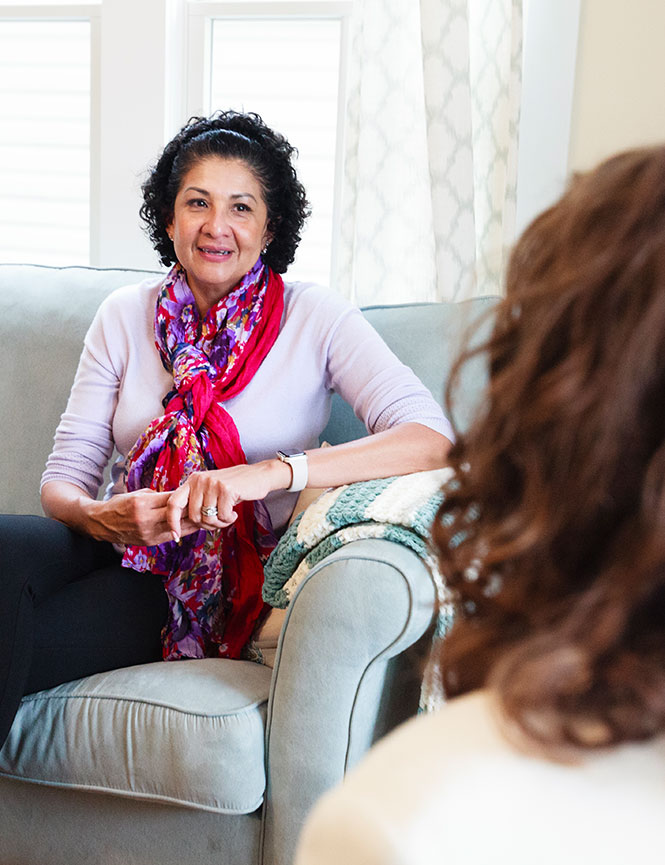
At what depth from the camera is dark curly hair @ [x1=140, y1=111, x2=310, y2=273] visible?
1.84 meters

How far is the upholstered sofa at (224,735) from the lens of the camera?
1266mm

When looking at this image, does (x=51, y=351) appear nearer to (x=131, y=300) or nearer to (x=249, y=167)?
(x=131, y=300)

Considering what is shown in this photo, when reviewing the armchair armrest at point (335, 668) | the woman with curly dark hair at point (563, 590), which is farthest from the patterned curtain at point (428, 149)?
the woman with curly dark hair at point (563, 590)

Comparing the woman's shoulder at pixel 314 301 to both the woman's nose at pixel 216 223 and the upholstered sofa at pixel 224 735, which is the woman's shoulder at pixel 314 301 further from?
the upholstered sofa at pixel 224 735

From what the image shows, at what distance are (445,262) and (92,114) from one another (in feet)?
3.84

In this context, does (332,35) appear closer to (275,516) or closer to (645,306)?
(275,516)

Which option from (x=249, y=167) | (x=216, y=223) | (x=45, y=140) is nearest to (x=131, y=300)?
(x=216, y=223)

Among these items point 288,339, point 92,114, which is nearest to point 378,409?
point 288,339

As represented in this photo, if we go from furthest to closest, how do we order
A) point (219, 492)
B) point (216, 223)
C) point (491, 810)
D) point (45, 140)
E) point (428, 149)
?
1. point (45, 140)
2. point (428, 149)
3. point (216, 223)
4. point (219, 492)
5. point (491, 810)

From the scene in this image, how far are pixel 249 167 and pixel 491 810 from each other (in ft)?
5.41

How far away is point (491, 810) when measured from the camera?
349mm

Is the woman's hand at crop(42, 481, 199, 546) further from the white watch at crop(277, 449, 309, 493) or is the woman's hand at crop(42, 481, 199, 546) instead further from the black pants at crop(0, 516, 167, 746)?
the white watch at crop(277, 449, 309, 493)

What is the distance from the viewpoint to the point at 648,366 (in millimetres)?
392

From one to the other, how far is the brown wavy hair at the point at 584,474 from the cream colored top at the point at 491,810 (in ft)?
0.06
